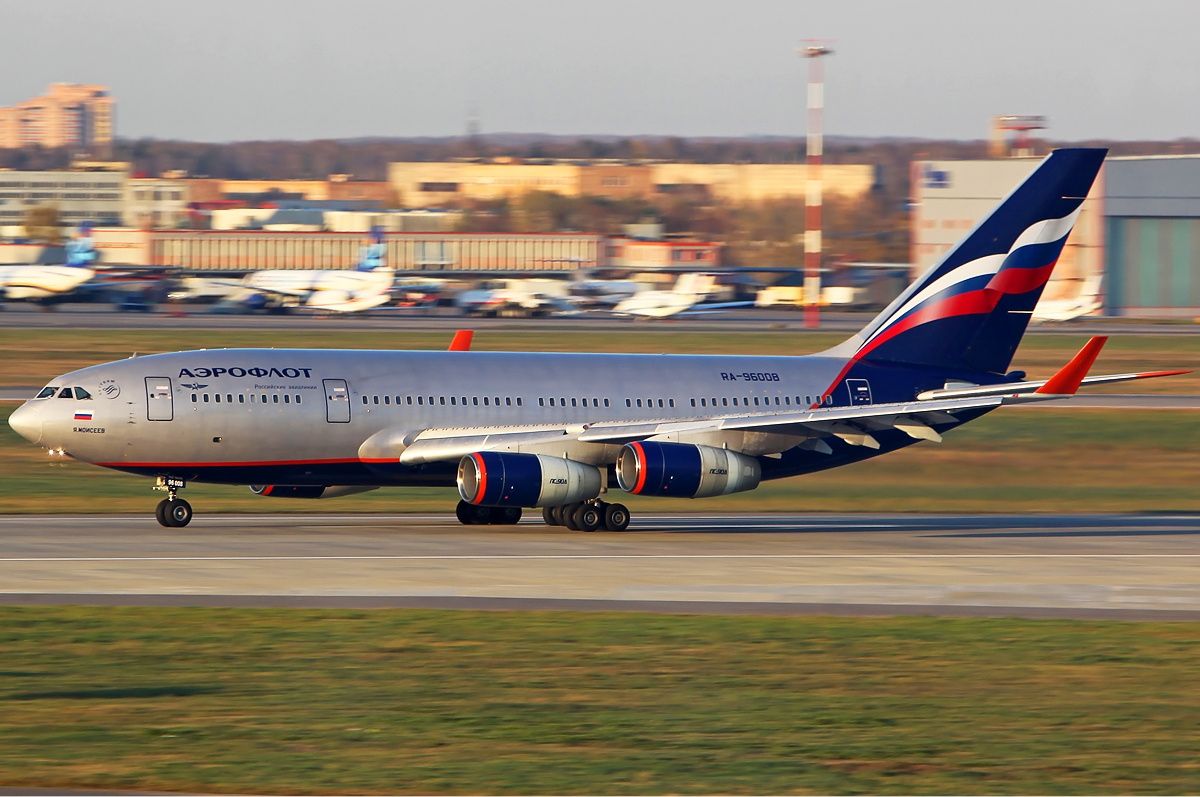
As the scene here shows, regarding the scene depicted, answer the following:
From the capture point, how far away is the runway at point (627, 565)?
29.3 metres

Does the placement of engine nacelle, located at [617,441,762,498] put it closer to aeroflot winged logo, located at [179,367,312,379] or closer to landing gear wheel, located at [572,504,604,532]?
landing gear wheel, located at [572,504,604,532]

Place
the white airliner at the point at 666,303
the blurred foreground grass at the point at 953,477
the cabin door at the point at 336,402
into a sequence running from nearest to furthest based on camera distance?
1. the cabin door at the point at 336,402
2. the blurred foreground grass at the point at 953,477
3. the white airliner at the point at 666,303

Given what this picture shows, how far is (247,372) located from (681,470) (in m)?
10.6

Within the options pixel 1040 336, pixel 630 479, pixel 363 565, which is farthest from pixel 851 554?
pixel 1040 336

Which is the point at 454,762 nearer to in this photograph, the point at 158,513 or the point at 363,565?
the point at 363,565

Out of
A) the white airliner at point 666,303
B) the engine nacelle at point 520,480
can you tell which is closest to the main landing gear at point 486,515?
the engine nacelle at point 520,480

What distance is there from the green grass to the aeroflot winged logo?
13242 mm

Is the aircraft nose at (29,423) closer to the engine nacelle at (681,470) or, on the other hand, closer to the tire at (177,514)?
the tire at (177,514)

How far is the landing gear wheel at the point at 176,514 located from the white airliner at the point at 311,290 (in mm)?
106258

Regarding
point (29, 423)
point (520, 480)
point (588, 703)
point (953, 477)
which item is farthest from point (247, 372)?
point (953, 477)

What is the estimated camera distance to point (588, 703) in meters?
20.9

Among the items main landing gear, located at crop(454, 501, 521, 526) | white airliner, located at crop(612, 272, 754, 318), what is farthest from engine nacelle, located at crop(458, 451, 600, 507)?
white airliner, located at crop(612, 272, 754, 318)

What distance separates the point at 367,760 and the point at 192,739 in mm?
2202

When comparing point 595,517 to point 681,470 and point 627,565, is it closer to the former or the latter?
point 681,470
